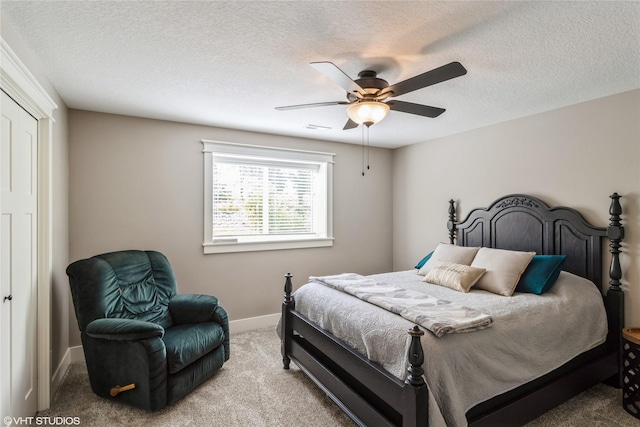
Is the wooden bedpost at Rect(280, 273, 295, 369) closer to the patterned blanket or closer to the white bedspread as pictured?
the white bedspread

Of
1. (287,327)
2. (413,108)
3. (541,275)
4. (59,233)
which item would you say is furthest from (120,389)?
(541,275)

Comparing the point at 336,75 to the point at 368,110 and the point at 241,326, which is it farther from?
the point at 241,326

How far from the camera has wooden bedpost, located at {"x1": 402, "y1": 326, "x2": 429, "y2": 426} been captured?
1.63 meters

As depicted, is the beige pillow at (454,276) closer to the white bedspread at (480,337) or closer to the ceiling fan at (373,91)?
the white bedspread at (480,337)

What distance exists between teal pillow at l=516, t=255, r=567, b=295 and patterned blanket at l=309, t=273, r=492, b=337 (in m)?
0.84

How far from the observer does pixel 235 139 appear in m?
3.93

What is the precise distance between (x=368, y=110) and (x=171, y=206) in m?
2.48

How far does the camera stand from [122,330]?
231 cm

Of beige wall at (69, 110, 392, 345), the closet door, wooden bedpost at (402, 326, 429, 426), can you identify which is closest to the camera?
wooden bedpost at (402, 326, 429, 426)

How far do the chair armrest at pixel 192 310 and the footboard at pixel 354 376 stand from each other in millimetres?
668

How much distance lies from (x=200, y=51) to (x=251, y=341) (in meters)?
2.90

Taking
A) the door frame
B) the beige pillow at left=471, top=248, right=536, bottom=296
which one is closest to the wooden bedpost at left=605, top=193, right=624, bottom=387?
the beige pillow at left=471, top=248, right=536, bottom=296

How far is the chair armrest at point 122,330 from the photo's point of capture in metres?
2.29

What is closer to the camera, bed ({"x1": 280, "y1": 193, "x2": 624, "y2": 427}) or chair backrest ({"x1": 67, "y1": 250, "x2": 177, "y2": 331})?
bed ({"x1": 280, "y1": 193, "x2": 624, "y2": 427})
